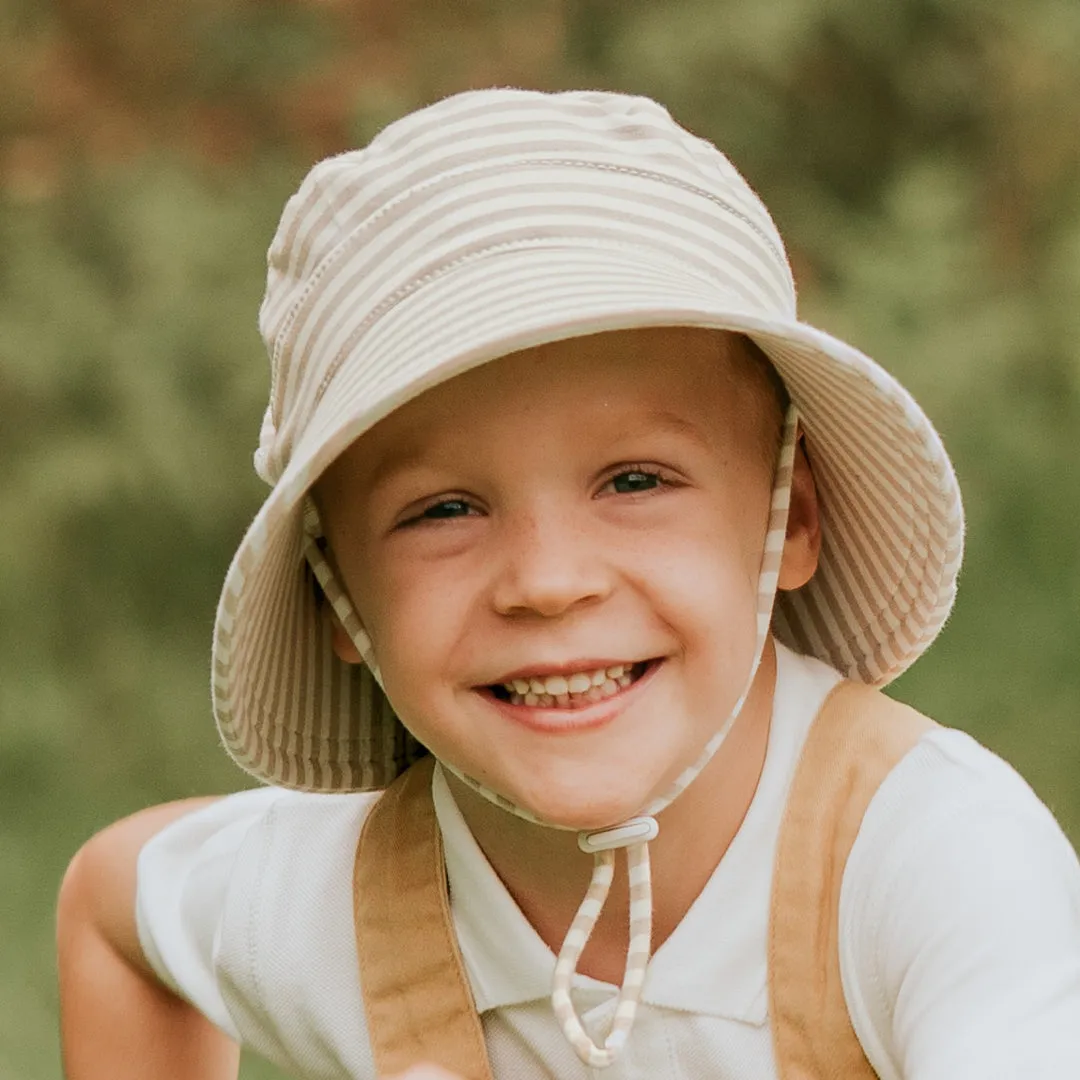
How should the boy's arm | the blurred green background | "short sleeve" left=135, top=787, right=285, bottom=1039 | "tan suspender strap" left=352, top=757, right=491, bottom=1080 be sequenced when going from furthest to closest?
the blurred green background, the boy's arm, "short sleeve" left=135, top=787, right=285, bottom=1039, "tan suspender strap" left=352, top=757, right=491, bottom=1080

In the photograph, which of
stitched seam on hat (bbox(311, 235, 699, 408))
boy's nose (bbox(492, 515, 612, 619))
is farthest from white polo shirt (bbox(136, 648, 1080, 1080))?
stitched seam on hat (bbox(311, 235, 699, 408))

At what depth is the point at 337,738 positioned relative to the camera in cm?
127

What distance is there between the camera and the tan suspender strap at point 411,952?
116cm

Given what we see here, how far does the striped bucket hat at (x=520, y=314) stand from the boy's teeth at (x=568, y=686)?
16 centimetres

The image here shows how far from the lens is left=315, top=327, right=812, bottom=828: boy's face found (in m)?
1.00

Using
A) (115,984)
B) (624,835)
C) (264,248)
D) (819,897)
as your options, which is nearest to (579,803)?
(624,835)

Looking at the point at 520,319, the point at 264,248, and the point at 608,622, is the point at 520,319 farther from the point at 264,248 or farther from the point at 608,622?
the point at 264,248

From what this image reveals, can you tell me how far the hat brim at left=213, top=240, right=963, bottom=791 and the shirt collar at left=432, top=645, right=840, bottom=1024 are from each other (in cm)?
6

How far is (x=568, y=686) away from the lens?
1.03 metres

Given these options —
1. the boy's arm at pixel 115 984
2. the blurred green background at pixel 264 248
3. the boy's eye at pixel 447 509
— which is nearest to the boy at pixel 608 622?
the boy's eye at pixel 447 509

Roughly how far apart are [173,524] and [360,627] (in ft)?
4.31

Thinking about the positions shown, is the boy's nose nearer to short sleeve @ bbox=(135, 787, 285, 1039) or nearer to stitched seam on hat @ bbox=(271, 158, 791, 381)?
stitched seam on hat @ bbox=(271, 158, 791, 381)

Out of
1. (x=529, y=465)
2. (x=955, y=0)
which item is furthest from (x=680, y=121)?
(x=529, y=465)

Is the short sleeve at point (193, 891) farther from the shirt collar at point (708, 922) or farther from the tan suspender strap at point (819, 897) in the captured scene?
the tan suspender strap at point (819, 897)
